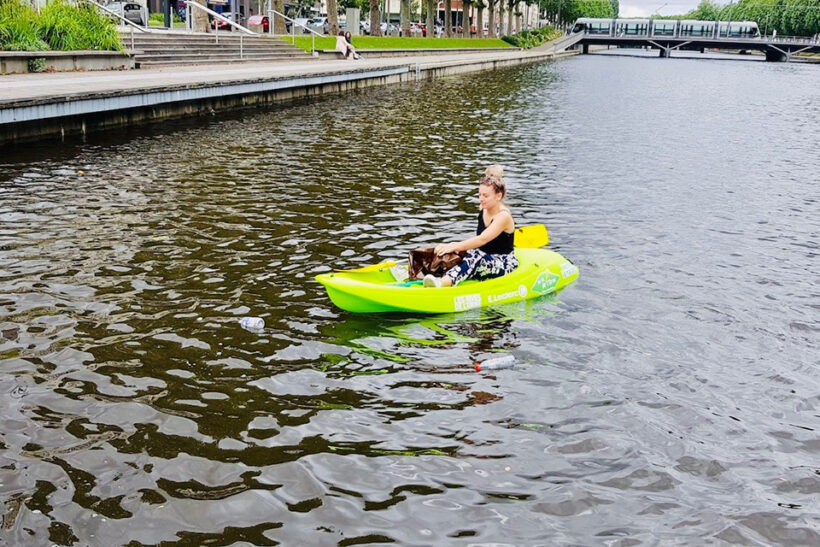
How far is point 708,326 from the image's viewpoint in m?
8.34

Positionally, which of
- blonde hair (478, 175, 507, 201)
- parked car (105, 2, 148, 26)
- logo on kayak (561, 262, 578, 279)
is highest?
parked car (105, 2, 148, 26)

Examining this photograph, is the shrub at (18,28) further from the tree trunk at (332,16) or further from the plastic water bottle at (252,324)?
the tree trunk at (332,16)

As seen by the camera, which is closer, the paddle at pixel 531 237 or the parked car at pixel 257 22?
the paddle at pixel 531 237

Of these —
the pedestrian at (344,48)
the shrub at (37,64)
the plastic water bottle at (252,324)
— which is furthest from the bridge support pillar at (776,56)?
the plastic water bottle at (252,324)

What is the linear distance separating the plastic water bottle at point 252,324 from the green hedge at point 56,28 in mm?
18235

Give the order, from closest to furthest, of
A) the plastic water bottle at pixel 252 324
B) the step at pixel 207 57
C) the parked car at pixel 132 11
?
the plastic water bottle at pixel 252 324, the step at pixel 207 57, the parked car at pixel 132 11

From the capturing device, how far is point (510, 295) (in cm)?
866

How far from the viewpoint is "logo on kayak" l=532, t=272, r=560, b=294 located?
8.88m

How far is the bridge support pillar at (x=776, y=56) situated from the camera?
10569 centimetres

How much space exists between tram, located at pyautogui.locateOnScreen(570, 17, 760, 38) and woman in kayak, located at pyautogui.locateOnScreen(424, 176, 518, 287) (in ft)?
380

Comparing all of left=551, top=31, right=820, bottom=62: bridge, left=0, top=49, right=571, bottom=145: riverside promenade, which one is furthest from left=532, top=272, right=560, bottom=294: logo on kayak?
left=551, top=31, right=820, bottom=62: bridge

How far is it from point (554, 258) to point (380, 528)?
515 cm

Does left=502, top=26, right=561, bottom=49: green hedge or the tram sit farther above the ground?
the tram

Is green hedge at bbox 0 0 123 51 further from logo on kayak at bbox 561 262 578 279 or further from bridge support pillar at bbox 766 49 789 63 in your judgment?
bridge support pillar at bbox 766 49 789 63
